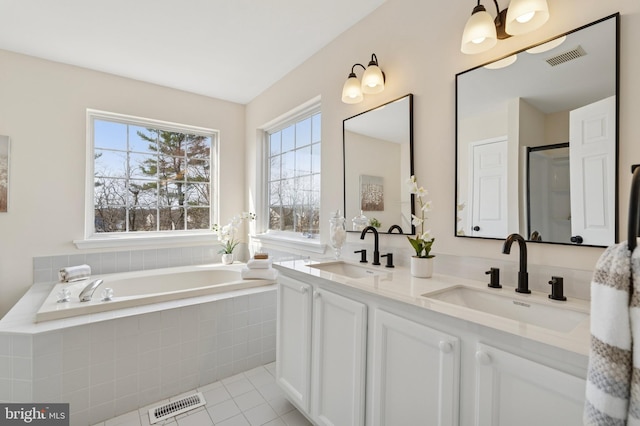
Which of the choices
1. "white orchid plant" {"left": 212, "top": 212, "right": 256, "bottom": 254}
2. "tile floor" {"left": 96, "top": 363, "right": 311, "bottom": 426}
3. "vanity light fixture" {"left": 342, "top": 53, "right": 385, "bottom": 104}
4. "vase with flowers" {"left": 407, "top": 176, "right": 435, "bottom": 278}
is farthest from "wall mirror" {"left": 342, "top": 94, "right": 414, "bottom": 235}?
"white orchid plant" {"left": 212, "top": 212, "right": 256, "bottom": 254}

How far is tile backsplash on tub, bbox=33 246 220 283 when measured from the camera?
261 centimetres

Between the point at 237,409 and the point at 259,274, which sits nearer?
the point at 237,409

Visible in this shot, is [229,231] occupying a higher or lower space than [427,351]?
higher

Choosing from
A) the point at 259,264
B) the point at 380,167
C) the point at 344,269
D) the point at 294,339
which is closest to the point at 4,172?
the point at 259,264

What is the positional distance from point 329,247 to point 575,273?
4.89ft

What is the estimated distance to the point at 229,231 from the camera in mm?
3410

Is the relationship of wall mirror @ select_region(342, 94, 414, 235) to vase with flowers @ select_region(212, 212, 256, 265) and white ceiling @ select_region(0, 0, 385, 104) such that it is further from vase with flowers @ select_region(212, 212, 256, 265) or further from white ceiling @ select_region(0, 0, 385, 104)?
vase with flowers @ select_region(212, 212, 256, 265)

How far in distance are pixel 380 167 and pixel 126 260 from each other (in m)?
2.67

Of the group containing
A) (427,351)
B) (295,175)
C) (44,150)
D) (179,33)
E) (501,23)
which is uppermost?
(179,33)

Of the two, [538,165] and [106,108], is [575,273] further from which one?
[106,108]

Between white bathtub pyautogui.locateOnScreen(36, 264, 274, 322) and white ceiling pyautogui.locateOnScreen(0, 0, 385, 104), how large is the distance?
1.91 meters

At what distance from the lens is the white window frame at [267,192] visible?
2.58 m

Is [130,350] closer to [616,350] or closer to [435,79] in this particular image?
[616,350]

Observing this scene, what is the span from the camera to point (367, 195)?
6.59 feet
